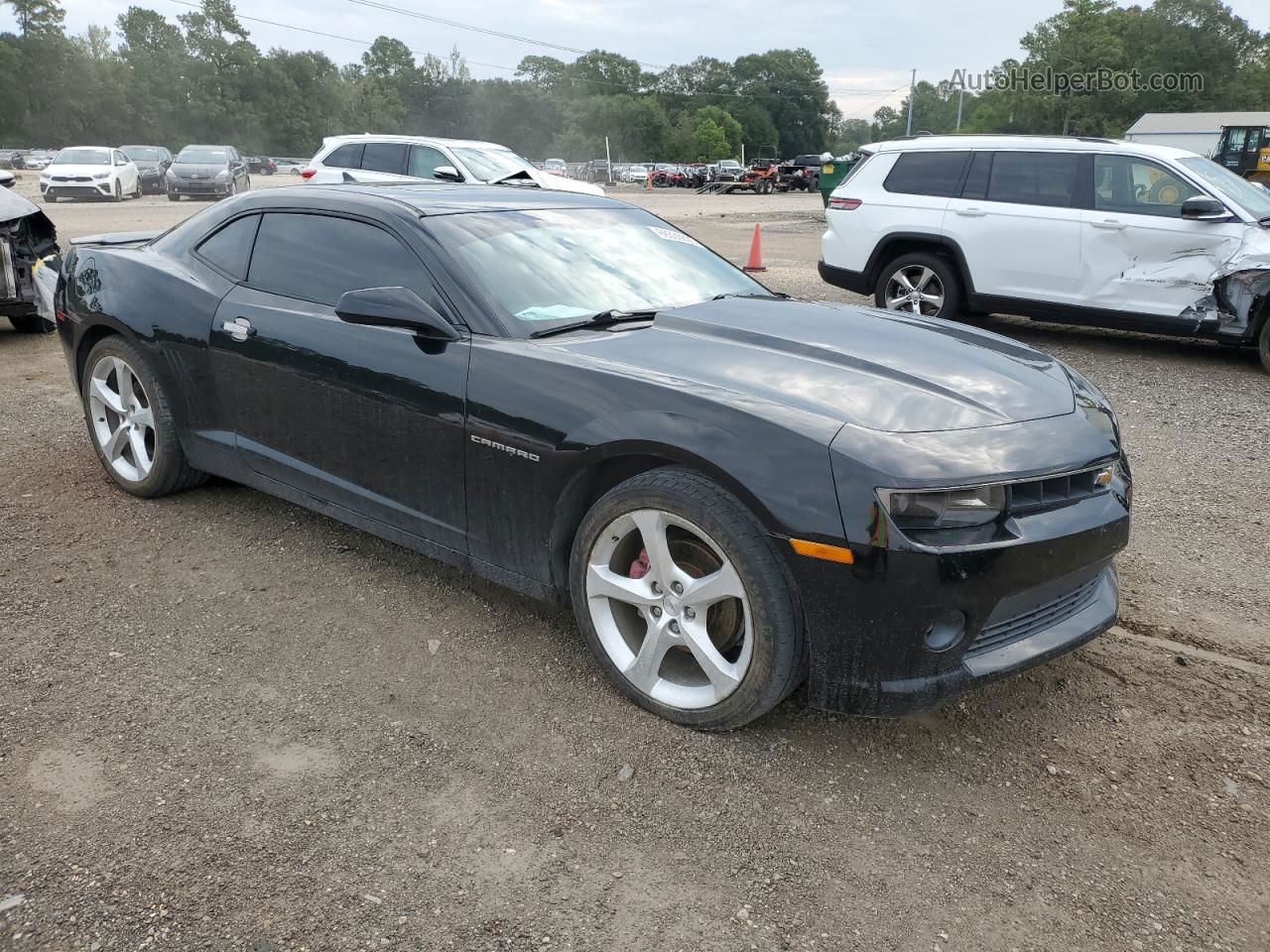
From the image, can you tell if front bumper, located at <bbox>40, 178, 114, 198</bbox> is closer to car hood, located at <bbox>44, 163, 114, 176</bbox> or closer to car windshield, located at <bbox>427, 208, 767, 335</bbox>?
car hood, located at <bbox>44, 163, 114, 176</bbox>

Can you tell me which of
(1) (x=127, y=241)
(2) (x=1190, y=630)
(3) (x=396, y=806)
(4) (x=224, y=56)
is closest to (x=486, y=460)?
(3) (x=396, y=806)

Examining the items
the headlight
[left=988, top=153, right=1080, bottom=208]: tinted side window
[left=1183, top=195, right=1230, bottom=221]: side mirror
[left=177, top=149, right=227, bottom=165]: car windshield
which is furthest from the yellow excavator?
the headlight

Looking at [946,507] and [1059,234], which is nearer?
[946,507]

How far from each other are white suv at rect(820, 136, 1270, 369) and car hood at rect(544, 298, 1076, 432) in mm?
5140

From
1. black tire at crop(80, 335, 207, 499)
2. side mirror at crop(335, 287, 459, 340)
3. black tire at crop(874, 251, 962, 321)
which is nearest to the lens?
side mirror at crop(335, 287, 459, 340)

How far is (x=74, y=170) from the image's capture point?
82.5 feet

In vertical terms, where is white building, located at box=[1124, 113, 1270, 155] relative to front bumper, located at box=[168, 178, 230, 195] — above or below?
above

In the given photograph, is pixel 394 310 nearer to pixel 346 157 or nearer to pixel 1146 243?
pixel 1146 243

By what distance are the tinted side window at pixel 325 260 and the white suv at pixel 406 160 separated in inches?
365

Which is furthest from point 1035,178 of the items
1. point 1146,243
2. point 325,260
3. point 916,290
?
point 325,260

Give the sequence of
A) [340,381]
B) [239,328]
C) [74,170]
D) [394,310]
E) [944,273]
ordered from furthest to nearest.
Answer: [74,170]
[944,273]
[239,328]
[340,381]
[394,310]

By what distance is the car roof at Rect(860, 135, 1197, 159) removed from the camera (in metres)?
8.20

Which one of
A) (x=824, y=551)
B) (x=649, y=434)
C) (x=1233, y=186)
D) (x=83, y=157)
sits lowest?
(x=824, y=551)

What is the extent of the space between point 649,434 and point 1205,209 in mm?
6718
